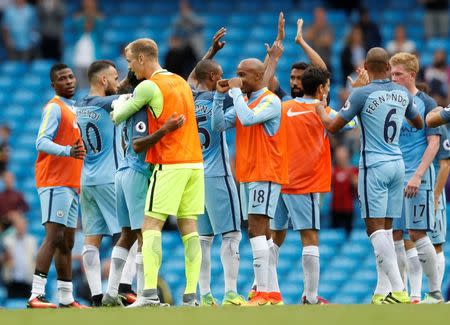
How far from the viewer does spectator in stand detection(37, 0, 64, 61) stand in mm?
26453

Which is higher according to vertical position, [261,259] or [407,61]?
[407,61]

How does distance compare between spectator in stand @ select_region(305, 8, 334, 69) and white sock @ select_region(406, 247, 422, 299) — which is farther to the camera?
spectator in stand @ select_region(305, 8, 334, 69)

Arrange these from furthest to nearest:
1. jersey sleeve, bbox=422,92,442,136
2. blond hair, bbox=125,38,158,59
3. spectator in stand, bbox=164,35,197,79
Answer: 1. spectator in stand, bbox=164,35,197,79
2. jersey sleeve, bbox=422,92,442,136
3. blond hair, bbox=125,38,158,59

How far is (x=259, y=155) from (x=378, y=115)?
3.85 feet

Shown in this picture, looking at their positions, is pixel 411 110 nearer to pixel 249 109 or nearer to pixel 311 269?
pixel 249 109

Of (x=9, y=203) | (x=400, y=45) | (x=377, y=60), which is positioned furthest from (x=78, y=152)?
(x=400, y=45)

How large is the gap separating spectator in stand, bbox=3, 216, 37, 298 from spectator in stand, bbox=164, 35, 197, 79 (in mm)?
4192

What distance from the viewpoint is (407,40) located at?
25.3 m

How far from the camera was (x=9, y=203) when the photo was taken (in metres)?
21.5

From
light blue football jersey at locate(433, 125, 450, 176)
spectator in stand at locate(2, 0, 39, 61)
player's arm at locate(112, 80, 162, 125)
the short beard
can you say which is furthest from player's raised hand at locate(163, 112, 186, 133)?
spectator in stand at locate(2, 0, 39, 61)

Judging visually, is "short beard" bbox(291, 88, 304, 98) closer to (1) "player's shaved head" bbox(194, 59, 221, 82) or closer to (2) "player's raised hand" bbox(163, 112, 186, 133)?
(1) "player's shaved head" bbox(194, 59, 221, 82)

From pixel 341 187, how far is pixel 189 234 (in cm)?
779

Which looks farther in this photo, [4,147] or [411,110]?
[4,147]

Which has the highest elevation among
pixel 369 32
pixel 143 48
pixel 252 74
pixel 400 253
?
pixel 369 32
